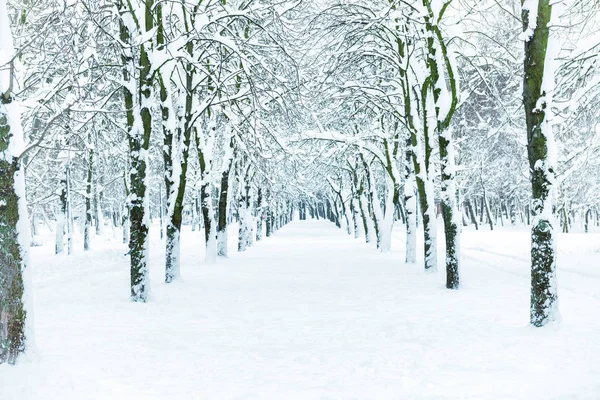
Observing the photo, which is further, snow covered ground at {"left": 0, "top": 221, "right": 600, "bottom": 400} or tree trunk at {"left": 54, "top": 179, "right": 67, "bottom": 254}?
tree trunk at {"left": 54, "top": 179, "right": 67, "bottom": 254}

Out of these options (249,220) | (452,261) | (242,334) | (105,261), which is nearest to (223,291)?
(242,334)

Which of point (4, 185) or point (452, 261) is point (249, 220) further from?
point (4, 185)

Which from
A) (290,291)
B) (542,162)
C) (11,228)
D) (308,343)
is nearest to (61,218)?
(290,291)

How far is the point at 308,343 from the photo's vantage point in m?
6.54

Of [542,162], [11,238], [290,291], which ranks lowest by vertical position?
[290,291]

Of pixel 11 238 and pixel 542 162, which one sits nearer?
pixel 11 238

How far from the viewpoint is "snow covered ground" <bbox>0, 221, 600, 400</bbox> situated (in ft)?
15.7

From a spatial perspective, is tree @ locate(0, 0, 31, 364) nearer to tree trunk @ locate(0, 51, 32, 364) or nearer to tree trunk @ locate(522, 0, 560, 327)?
tree trunk @ locate(0, 51, 32, 364)

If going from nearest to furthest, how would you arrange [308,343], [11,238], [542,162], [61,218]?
[11,238] < [308,343] < [542,162] < [61,218]

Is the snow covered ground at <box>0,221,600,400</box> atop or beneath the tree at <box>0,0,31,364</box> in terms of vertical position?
beneath

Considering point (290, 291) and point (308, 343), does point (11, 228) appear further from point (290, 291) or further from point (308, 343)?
point (290, 291)

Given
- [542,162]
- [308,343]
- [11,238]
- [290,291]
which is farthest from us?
[290,291]

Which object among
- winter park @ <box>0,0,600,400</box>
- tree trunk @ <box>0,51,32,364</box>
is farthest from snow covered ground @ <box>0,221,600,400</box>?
tree trunk @ <box>0,51,32,364</box>

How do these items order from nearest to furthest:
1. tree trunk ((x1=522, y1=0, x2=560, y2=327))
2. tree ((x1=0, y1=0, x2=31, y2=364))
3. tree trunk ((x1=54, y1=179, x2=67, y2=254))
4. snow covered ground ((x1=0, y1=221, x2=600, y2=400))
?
snow covered ground ((x1=0, y1=221, x2=600, y2=400)) → tree ((x1=0, y1=0, x2=31, y2=364)) → tree trunk ((x1=522, y1=0, x2=560, y2=327)) → tree trunk ((x1=54, y1=179, x2=67, y2=254))
